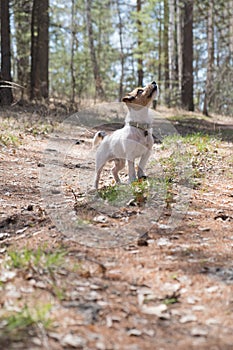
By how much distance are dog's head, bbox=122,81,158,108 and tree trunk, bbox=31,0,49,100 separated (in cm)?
1137

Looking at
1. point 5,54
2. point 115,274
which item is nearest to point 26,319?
point 115,274

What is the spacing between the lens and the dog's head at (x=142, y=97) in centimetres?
517

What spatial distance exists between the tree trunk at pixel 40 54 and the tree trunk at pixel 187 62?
5.73 metres

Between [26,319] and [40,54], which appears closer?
[26,319]

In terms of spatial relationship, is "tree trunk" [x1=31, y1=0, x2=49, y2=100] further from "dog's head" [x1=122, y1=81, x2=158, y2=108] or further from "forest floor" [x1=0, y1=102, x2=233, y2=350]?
"dog's head" [x1=122, y1=81, x2=158, y2=108]

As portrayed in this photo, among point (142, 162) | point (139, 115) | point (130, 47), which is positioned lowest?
point (142, 162)

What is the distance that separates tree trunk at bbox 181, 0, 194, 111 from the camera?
17.9m

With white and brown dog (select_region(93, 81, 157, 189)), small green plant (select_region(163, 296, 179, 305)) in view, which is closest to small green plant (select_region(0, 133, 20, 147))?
white and brown dog (select_region(93, 81, 157, 189))

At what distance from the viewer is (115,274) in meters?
3.30

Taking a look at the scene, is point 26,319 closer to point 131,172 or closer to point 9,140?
point 131,172

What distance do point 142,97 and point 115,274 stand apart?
101 inches

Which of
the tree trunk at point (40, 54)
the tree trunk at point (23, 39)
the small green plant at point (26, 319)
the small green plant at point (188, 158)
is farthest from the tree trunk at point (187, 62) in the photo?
the small green plant at point (26, 319)

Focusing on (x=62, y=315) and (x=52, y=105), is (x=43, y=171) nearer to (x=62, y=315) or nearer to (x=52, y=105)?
(x=62, y=315)

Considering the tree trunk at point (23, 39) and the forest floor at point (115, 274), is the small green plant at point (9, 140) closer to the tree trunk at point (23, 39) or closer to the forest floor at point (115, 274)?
the forest floor at point (115, 274)
